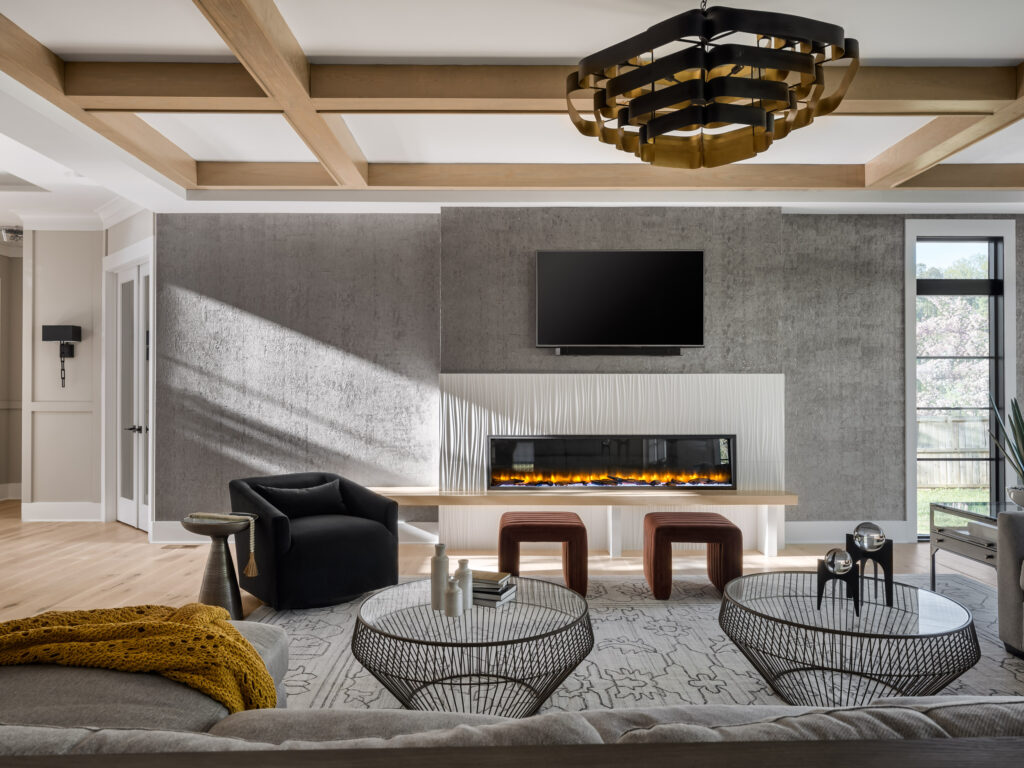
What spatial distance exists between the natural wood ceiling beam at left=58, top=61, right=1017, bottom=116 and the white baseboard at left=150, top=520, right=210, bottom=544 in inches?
131

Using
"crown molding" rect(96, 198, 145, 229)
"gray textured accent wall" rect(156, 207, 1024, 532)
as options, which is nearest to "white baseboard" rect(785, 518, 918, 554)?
"gray textured accent wall" rect(156, 207, 1024, 532)

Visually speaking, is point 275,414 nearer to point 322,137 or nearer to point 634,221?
point 322,137

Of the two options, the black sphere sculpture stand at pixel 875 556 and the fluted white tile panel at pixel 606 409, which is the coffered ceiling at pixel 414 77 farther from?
the black sphere sculpture stand at pixel 875 556

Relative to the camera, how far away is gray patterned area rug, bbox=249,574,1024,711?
2711 mm

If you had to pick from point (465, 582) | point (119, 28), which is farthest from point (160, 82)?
point (465, 582)

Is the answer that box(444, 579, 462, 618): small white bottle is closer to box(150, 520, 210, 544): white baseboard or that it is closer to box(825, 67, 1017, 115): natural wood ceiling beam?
box(825, 67, 1017, 115): natural wood ceiling beam

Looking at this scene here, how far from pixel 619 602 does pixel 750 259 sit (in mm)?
2785

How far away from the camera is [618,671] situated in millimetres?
2965

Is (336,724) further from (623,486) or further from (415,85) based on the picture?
(623,486)

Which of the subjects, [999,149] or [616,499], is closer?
[999,149]

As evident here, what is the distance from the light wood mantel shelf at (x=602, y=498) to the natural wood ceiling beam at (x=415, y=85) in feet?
8.77

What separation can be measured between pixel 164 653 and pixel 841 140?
4477 millimetres

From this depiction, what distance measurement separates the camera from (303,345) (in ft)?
18.4

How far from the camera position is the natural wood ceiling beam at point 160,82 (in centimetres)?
330
